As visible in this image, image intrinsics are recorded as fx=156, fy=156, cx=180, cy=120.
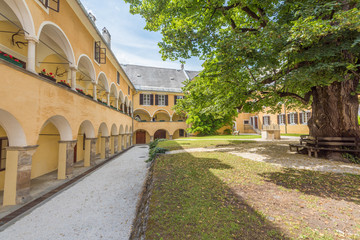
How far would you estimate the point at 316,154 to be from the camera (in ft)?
24.5

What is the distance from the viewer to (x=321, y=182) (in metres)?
4.27

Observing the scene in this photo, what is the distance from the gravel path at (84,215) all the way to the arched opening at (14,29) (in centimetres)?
485

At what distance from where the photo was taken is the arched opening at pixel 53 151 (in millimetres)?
7756

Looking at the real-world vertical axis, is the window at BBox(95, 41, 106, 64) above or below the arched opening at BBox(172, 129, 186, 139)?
above

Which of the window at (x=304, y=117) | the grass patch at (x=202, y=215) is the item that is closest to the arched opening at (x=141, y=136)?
the window at (x=304, y=117)

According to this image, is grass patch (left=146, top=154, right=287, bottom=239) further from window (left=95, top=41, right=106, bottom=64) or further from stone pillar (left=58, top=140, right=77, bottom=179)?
window (left=95, top=41, right=106, bottom=64)

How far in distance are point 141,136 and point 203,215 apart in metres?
26.3

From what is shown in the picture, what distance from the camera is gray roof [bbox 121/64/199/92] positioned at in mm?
28094

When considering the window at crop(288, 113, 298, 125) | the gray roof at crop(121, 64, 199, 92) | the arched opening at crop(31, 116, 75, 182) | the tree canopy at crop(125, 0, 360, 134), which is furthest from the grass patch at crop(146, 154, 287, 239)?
the gray roof at crop(121, 64, 199, 92)

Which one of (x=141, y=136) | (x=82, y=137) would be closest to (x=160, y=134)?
(x=141, y=136)

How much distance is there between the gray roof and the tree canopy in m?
19.5

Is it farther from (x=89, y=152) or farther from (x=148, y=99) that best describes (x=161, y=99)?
(x=89, y=152)

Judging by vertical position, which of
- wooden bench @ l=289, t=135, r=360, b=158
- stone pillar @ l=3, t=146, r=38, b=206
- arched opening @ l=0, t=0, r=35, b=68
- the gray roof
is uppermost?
the gray roof

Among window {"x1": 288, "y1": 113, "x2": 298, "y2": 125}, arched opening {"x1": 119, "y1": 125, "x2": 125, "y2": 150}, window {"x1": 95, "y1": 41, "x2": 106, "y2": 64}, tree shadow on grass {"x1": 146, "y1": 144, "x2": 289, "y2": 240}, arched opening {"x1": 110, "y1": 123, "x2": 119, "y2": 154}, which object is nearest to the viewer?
tree shadow on grass {"x1": 146, "y1": 144, "x2": 289, "y2": 240}
